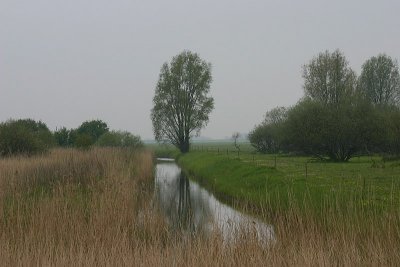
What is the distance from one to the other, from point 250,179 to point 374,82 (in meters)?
38.8

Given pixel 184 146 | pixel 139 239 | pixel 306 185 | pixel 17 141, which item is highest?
pixel 17 141

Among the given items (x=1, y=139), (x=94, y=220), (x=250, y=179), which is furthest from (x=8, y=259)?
(x=1, y=139)

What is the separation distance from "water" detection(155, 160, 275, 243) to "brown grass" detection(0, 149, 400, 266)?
308mm

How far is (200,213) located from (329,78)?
103ft

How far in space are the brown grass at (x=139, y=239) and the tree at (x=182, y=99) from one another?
39.7 m

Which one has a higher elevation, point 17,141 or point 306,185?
point 17,141

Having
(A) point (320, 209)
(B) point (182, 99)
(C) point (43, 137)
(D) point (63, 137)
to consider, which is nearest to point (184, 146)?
(B) point (182, 99)

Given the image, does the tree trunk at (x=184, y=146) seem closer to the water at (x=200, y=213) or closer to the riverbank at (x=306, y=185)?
the riverbank at (x=306, y=185)

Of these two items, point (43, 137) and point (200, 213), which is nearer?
point (200, 213)

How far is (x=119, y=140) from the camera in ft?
153

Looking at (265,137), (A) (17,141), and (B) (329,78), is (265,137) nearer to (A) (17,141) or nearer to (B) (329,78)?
(B) (329,78)

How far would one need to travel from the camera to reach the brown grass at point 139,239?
6.95m

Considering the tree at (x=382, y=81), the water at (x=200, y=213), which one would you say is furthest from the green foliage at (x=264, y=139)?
the water at (x=200, y=213)

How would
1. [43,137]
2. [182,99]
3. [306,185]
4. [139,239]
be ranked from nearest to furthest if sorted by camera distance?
[139,239], [306,185], [43,137], [182,99]
